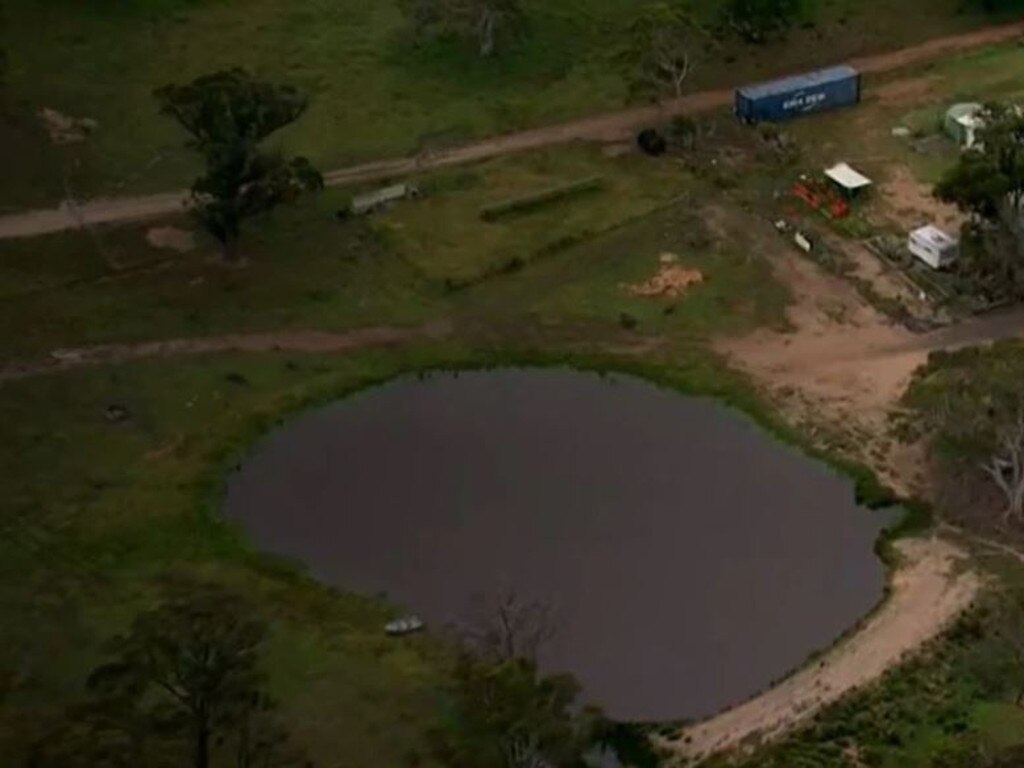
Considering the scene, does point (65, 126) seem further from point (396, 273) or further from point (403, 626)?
point (403, 626)

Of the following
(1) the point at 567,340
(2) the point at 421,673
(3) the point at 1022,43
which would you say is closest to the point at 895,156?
(3) the point at 1022,43

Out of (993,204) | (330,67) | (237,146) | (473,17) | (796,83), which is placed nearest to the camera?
(993,204)

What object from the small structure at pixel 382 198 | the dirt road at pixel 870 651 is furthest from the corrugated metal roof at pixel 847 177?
the dirt road at pixel 870 651

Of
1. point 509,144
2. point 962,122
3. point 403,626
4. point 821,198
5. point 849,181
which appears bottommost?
point 403,626

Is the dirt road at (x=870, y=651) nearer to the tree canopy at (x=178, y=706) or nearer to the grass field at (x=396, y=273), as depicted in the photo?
the tree canopy at (x=178, y=706)

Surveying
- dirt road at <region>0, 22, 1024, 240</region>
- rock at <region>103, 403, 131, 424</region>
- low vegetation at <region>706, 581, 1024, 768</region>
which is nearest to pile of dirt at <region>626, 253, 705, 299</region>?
dirt road at <region>0, 22, 1024, 240</region>

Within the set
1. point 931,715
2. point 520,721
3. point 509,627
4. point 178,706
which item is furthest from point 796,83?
point 178,706

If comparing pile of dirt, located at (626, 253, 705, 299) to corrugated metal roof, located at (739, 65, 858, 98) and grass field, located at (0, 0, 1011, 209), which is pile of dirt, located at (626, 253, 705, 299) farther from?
grass field, located at (0, 0, 1011, 209)
